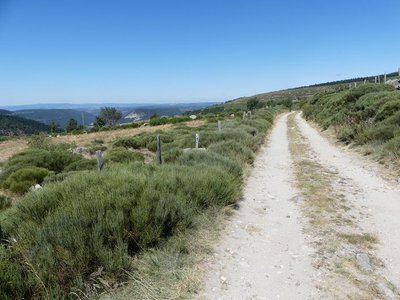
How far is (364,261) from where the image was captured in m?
4.62

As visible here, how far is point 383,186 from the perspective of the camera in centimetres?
870

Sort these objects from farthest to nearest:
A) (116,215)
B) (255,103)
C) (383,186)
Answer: (255,103) < (383,186) < (116,215)

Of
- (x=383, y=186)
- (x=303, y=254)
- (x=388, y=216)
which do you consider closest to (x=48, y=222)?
(x=303, y=254)

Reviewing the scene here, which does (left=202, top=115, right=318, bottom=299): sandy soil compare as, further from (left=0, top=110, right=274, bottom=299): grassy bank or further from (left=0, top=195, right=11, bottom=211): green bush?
(left=0, top=195, right=11, bottom=211): green bush

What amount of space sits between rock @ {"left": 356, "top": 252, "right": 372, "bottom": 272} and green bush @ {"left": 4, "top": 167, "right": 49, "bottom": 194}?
11.4 meters

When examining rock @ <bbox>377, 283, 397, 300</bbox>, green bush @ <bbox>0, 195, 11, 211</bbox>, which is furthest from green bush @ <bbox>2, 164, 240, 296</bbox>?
green bush @ <bbox>0, 195, 11, 211</bbox>

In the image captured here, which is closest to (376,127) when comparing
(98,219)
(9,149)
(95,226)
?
(98,219)

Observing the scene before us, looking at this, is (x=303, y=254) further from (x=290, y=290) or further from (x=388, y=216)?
(x=388, y=216)

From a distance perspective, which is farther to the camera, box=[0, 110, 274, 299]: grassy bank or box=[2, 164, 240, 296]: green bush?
box=[2, 164, 240, 296]: green bush

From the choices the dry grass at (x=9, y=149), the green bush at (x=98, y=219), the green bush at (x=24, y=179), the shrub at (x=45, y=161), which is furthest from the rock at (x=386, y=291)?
the dry grass at (x=9, y=149)

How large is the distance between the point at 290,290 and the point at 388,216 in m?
3.66

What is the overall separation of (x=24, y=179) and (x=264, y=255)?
1101 centimetres

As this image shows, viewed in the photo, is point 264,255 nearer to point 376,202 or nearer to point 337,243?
point 337,243

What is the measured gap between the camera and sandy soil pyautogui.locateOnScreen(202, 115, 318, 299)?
159 inches
